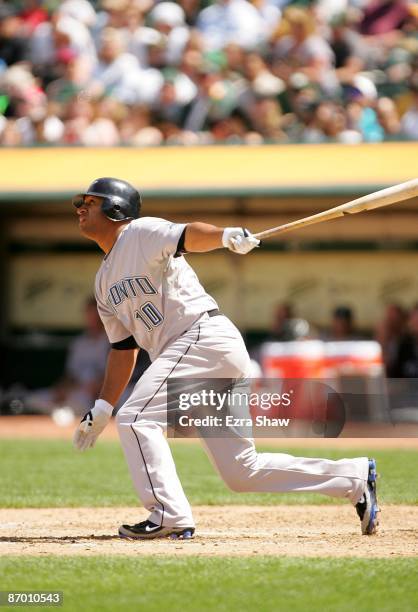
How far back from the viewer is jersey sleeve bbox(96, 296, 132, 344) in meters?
5.41

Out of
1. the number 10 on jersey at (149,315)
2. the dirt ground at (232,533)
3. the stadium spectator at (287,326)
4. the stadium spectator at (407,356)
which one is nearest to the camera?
the dirt ground at (232,533)

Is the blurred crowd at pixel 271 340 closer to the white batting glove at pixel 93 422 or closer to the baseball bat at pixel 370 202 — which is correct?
the white batting glove at pixel 93 422

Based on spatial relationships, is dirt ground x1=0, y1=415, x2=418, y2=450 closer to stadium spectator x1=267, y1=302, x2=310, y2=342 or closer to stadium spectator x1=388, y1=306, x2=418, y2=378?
stadium spectator x1=388, y1=306, x2=418, y2=378

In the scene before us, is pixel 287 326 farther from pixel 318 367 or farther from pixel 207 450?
pixel 207 450

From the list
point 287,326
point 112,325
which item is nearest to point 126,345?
point 112,325

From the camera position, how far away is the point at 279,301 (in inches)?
514

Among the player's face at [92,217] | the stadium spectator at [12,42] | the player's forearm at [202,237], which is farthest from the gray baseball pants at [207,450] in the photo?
the stadium spectator at [12,42]

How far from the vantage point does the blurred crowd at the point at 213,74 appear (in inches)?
486

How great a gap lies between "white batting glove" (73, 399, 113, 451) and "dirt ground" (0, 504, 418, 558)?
467mm

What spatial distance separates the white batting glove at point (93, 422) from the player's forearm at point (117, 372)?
6 centimetres

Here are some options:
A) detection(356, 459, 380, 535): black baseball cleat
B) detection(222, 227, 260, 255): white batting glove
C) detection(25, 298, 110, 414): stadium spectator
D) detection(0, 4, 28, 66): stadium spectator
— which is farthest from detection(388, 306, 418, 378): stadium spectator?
detection(222, 227, 260, 255): white batting glove

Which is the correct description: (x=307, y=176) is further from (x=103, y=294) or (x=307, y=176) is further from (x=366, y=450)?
(x=103, y=294)

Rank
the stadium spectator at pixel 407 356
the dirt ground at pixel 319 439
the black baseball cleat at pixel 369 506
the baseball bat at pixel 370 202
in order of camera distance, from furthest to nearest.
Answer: the stadium spectator at pixel 407 356 → the dirt ground at pixel 319 439 → the black baseball cleat at pixel 369 506 → the baseball bat at pixel 370 202

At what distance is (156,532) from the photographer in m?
5.08
